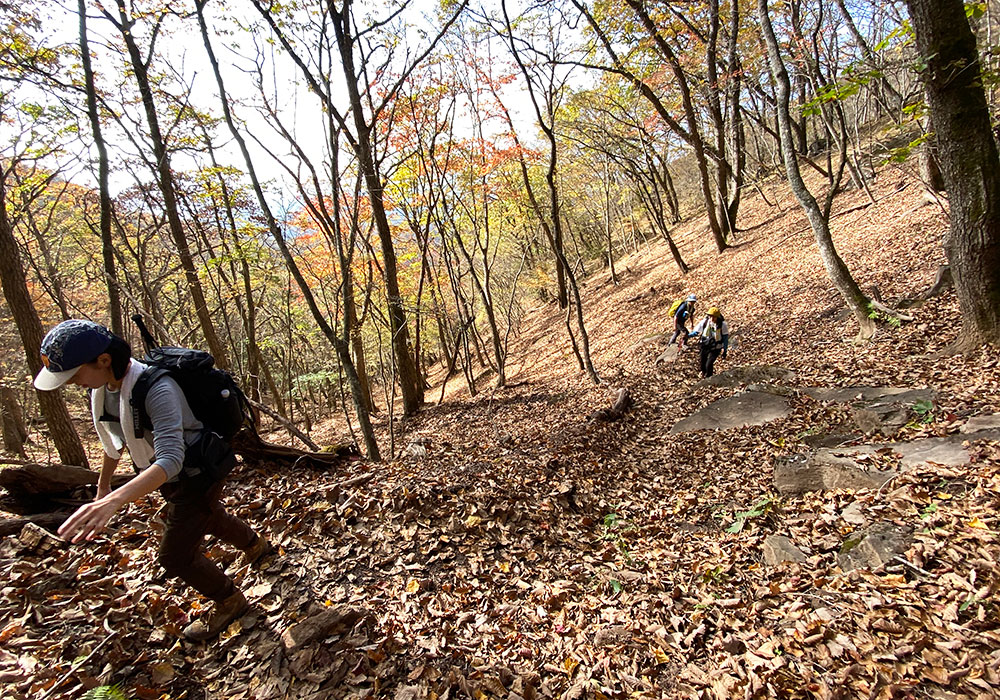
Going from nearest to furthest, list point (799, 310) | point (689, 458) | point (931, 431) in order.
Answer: point (931, 431) → point (689, 458) → point (799, 310)

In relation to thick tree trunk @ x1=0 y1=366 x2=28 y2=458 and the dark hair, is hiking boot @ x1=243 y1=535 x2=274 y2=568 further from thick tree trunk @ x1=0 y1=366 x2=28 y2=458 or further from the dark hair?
thick tree trunk @ x1=0 y1=366 x2=28 y2=458

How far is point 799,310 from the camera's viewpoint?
35.7ft

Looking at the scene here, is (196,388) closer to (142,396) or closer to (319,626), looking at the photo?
(142,396)

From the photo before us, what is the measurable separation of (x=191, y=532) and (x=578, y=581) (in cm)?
324

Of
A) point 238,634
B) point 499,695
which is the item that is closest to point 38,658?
point 238,634

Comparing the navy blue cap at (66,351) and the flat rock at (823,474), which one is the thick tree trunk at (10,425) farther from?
the flat rock at (823,474)

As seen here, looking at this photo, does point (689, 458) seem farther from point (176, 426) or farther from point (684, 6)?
point (684, 6)

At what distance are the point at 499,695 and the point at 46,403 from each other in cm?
856

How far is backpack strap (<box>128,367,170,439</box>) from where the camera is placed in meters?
2.56

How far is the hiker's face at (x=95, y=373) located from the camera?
2.43 metres

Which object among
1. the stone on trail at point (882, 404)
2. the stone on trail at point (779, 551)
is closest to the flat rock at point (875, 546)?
the stone on trail at point (779, 551)

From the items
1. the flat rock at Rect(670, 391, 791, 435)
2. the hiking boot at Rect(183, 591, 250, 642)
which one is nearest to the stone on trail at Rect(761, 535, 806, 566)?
the flat rock at Rect(670, 391, 791, 435)

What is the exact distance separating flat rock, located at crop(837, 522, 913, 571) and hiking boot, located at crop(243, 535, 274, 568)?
4871 millimetres

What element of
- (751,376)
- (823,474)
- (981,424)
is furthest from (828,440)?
(751,376)
